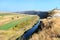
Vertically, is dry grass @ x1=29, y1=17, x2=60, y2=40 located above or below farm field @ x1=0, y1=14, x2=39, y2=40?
above

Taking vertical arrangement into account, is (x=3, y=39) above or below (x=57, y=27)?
below

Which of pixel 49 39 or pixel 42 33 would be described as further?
pixel 42 33

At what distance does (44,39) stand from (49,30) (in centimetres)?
126

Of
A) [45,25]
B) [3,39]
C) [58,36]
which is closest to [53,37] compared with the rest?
[58,36]

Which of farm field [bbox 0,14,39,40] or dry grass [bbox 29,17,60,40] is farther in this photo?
farm field [bbox 0,14,39,40]

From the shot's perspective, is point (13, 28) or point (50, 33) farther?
point (13, 28)

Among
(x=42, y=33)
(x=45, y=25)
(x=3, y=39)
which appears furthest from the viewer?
(x=3, y=39)

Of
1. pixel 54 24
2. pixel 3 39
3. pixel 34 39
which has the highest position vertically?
pixel 54 24

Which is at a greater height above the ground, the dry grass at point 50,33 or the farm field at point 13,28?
the dry grass at point 50,33

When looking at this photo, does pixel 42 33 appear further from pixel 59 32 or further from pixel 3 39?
pixel 3 39

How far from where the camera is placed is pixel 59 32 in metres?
14.2

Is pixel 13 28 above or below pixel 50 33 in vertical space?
below

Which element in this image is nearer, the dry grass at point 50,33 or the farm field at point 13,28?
the dry grass at point 50,33

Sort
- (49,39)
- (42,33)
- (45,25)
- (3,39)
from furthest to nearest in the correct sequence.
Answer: (3,39) < (45,25) < (42,33) < (49,39)
